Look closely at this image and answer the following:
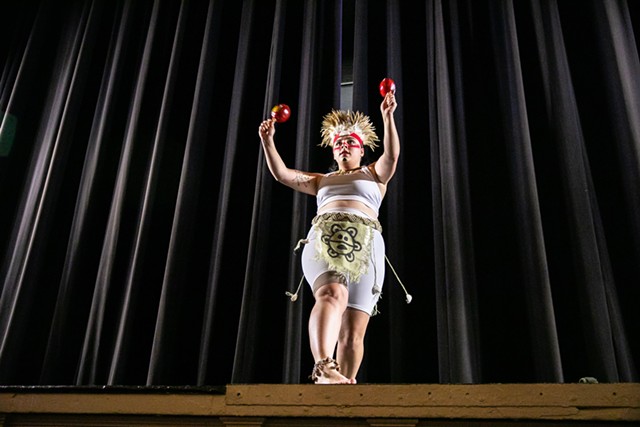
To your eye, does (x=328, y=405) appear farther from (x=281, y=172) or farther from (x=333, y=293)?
(x=281, y=172)

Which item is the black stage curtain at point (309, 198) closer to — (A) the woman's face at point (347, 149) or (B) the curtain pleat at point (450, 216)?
(B) the curtain pleat at point (450, 216)

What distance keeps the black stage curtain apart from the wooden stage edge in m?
0.91

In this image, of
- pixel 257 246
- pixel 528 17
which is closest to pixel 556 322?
pixel 257 246

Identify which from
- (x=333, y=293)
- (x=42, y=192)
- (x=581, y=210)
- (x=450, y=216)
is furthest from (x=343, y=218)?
A: (x=42, y=192)

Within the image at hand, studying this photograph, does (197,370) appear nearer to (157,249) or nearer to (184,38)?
(157,249)

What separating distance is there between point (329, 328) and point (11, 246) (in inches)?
78.3

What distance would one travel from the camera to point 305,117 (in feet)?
7.63

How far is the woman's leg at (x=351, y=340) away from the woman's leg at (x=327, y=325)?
0.09 metres

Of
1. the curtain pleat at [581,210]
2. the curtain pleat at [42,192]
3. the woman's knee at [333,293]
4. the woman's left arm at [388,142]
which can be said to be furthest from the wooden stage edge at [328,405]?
the curtain pleat at [42,192]

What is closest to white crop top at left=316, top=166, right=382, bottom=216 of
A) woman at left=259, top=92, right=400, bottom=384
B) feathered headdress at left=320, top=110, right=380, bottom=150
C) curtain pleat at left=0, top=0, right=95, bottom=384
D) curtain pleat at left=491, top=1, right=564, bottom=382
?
woman at left=259, top=92, right=400, bottom=384

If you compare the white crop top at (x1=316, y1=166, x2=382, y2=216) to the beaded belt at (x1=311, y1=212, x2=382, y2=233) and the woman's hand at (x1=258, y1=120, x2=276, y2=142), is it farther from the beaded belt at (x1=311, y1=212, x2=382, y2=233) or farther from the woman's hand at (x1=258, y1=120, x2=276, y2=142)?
the woman's hand at (x1=258, y1=120, x2=276, y2=142)

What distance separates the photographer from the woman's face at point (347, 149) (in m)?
1.68

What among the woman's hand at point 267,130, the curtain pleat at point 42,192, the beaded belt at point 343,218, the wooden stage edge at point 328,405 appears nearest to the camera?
the wooden stage edge at point 328,405

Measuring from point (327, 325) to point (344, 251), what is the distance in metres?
0.21
